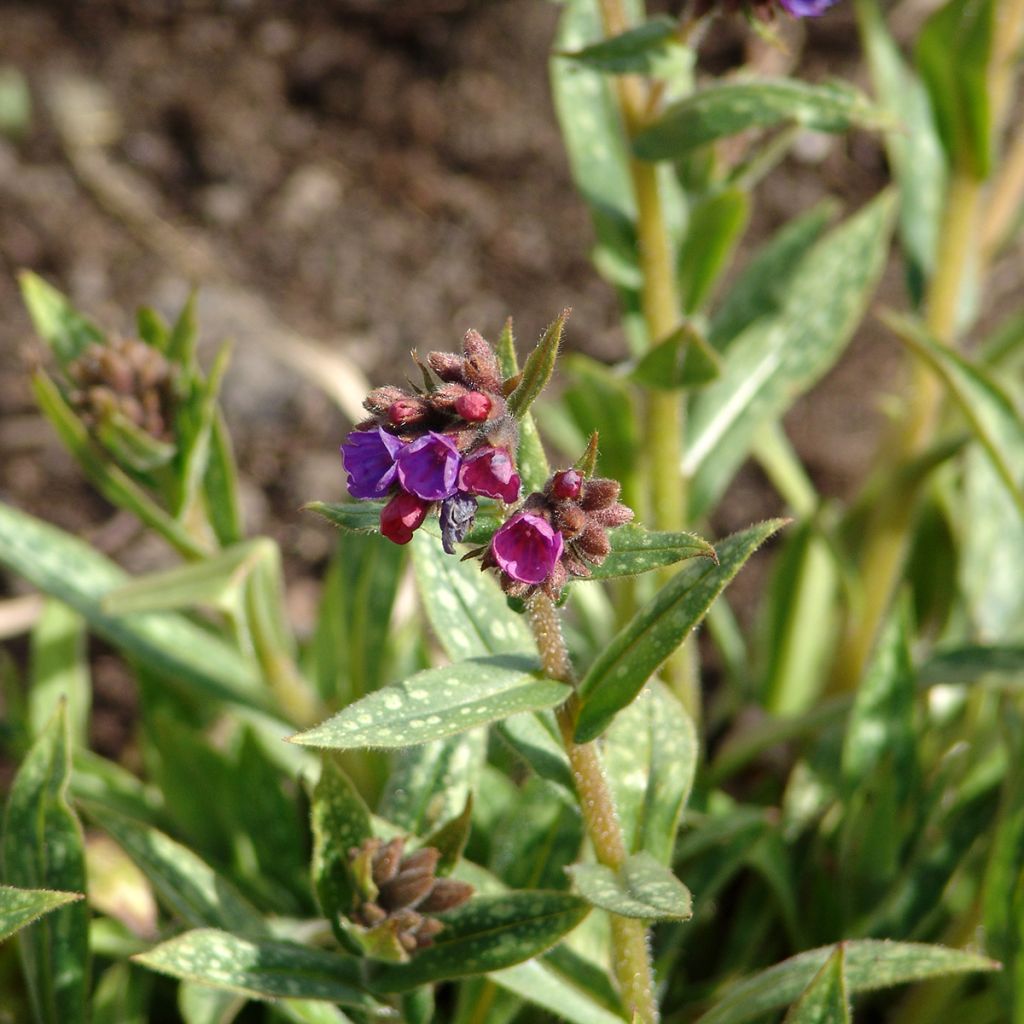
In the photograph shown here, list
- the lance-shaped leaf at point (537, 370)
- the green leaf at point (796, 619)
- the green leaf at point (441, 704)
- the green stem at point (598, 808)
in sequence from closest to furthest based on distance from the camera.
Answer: the lance-shaped leaf at point (537, 370)
the green leaf at point (441, 704)
the green stem at point (598, 808)
the green leaf at point (796, 619)

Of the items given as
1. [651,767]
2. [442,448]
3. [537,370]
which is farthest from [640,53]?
[651,767]

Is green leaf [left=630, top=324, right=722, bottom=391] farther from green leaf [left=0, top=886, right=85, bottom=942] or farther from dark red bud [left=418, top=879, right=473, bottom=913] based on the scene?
green leaf [left=0, top=886, right=85, bottom=942]

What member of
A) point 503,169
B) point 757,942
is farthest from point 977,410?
point 503,169

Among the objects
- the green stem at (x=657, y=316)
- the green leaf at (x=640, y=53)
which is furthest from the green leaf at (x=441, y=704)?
the green leaf at (x=640, y=53)

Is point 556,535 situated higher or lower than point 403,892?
higher

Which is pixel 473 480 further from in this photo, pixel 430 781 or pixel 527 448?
pixel 430 781

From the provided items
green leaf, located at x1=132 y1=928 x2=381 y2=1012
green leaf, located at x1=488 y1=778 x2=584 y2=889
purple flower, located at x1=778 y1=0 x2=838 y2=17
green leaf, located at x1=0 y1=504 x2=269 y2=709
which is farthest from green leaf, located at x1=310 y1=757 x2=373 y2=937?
purple flower, located at x1=778 y1=0 x2=838 y2=17

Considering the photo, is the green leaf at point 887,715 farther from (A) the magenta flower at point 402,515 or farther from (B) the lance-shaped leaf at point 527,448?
(A) the magenta flower at point 402,515
